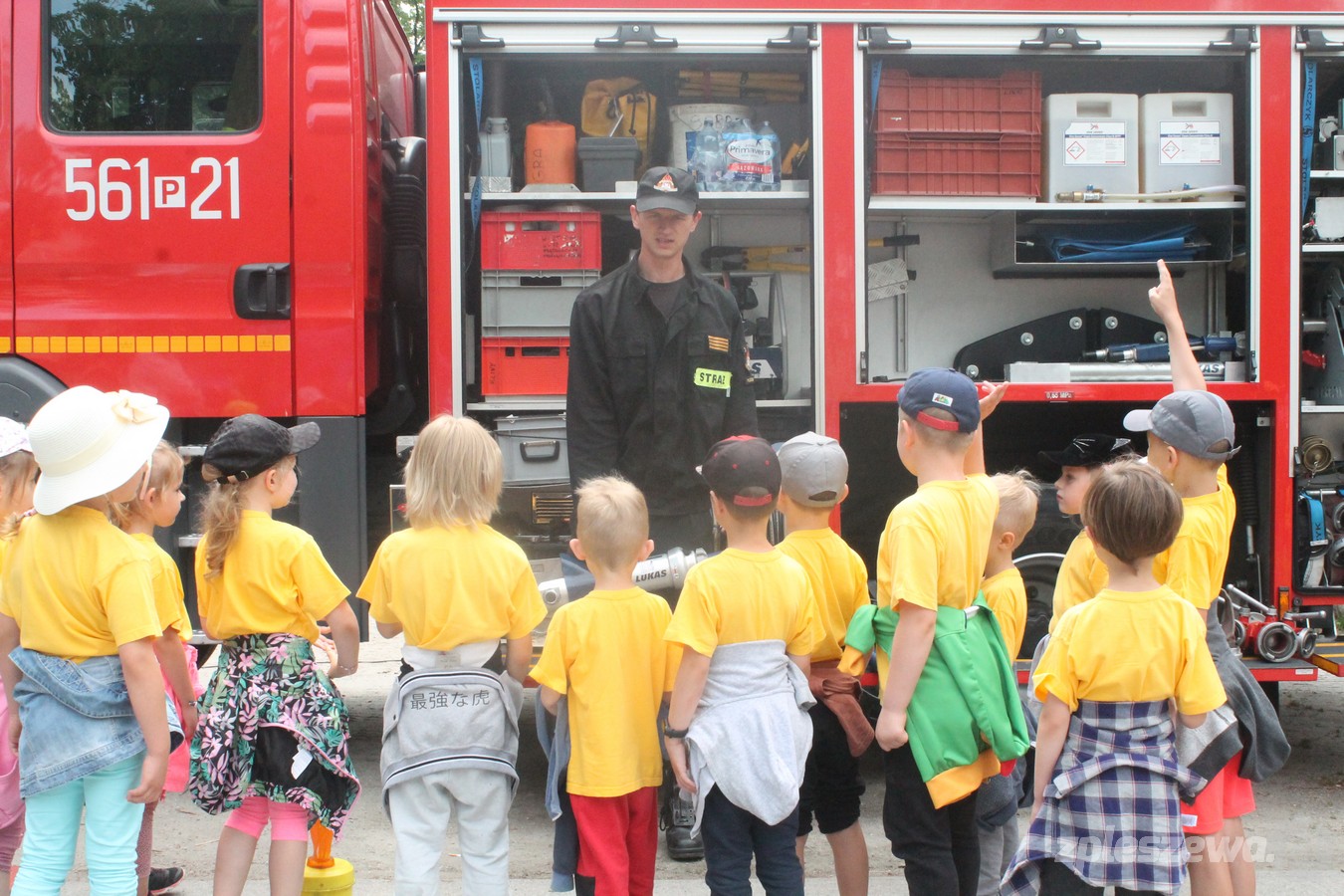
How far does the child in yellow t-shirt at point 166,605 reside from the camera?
3.03 metres

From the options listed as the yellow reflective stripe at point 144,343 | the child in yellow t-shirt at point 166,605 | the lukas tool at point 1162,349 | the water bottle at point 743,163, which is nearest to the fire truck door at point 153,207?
the yellow reflective stripe at point 144,343

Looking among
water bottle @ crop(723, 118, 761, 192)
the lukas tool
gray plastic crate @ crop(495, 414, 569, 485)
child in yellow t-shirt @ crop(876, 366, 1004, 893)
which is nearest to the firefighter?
gray plastic crate @ crop(495, 414, 569, 485)

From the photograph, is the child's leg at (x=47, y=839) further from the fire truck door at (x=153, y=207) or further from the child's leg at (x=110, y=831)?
the fire truck door at (x=153, y=207)

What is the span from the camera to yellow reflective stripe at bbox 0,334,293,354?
4.40 metres

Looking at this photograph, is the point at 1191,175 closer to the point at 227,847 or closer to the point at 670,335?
the point at 670,335

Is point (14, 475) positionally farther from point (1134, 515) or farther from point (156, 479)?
point (1134, 515)

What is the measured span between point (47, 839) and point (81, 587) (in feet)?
1.96

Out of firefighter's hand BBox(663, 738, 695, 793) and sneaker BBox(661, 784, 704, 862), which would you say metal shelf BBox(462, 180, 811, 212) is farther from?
firefighter's hand BBox(663, 738, 695, 793)

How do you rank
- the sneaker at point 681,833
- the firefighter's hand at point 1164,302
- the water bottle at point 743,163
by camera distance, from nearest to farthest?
the firefighter's hand at point 1164,302
the sneaker at point 681,833
the water bottle at point 743,163

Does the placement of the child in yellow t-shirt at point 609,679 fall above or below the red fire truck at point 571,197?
below

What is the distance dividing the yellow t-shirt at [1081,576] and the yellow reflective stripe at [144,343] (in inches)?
107

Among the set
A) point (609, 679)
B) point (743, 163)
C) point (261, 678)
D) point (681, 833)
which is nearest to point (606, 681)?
point (609, 679)

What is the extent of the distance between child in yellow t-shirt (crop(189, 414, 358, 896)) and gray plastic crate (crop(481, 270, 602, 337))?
Result: 152 cm

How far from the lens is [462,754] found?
9.91ft
